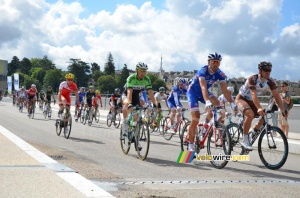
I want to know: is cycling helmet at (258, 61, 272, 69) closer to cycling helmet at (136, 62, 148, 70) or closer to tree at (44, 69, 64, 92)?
cycling helmet at (136, 62, 148, 70)

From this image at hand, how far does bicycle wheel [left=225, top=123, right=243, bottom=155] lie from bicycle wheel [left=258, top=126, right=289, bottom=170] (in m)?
0.41

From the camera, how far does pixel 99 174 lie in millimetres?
7047

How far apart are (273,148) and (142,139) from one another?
8.72 ft

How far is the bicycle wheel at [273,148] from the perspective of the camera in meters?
7.93

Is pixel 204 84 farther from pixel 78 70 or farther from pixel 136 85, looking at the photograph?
pixel 78 70

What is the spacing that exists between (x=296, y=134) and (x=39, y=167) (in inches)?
409

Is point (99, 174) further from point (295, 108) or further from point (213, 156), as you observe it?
point (295, 108)

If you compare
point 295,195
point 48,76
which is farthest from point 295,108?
point 48,76

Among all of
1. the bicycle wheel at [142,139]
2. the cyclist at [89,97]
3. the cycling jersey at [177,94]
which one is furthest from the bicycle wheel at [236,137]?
the cyclist at [89,97]

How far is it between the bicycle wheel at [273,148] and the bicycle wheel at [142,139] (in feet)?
7.36

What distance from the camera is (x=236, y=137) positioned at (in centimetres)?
853

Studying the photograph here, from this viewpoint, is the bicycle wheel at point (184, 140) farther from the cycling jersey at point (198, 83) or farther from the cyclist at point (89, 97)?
the cyclist at point (89, 97)

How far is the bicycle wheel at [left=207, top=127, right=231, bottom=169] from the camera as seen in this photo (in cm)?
798
